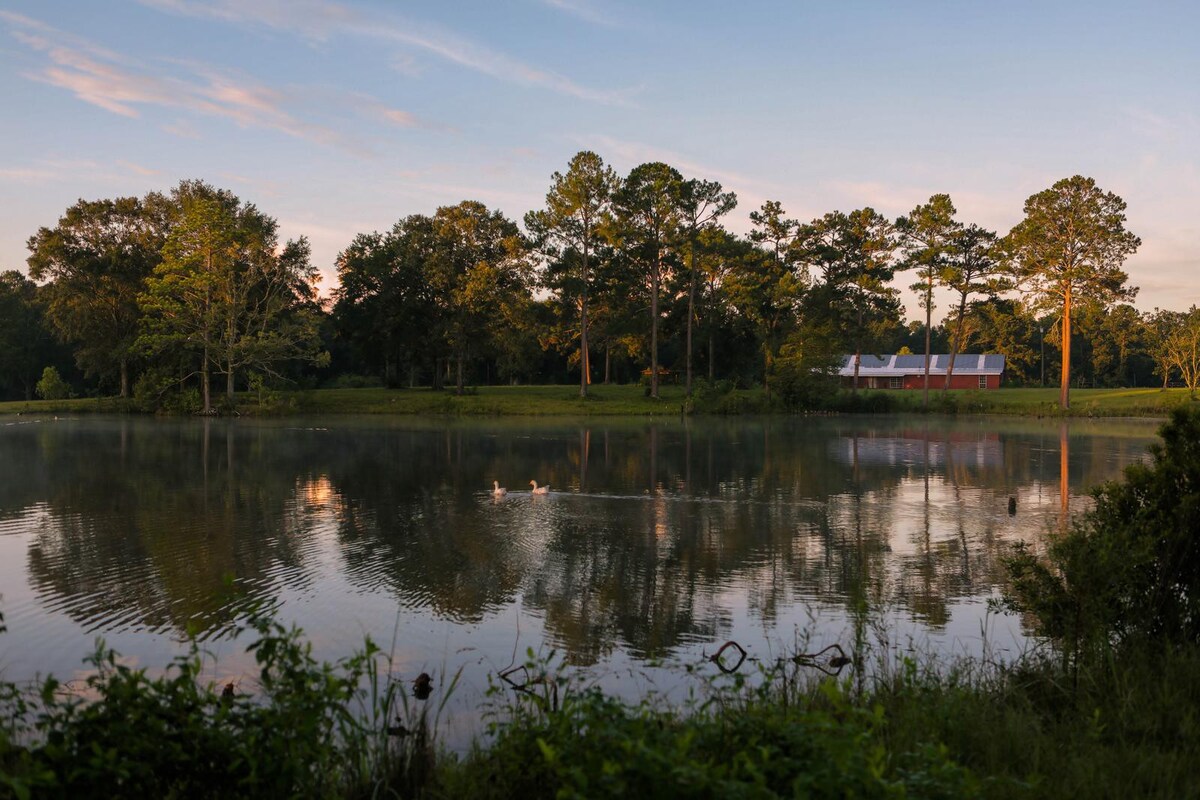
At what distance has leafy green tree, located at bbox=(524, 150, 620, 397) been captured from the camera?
2623 inches

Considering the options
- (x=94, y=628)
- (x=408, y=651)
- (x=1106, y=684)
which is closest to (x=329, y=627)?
(x=408, y=651)

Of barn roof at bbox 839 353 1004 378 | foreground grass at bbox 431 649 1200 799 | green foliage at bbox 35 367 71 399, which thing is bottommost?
foreground grass at bbox 431 649 1200 799

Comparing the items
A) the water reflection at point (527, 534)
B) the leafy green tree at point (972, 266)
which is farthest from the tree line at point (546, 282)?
the water reflection at point (527, 534)

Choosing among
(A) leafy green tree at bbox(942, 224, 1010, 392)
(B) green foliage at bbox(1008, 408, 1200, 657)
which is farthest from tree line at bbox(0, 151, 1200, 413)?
(B) green foliage at bbox(1008, 408, 1200, 657)

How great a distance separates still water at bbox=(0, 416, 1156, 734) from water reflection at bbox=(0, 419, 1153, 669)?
0.07 metres

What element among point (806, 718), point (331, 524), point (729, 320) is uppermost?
point (729, 320)

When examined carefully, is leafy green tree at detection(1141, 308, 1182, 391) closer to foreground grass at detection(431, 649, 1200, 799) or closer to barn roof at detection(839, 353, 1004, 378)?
barn roof at detection(839, 353, 1004, 378)

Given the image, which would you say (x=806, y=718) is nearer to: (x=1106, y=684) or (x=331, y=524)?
(x=1106, y=684)

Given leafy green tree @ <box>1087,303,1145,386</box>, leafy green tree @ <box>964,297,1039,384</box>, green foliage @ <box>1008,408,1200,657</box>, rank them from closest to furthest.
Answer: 1. green foliage @ <box>1008,408,1200,657</box>
2. leafy green tree @ <box>964,297,1039,384</box>
3. leafy green tree @ <box>1087,303,1145,386</box>

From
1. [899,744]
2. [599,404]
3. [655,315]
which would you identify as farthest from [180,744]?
[655,315]

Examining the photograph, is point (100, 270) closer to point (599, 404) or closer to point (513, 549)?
point (599, 404)

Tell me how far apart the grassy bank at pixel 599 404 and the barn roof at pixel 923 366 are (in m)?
32.0

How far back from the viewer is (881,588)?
11812 mm

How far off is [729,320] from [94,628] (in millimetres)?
76329
